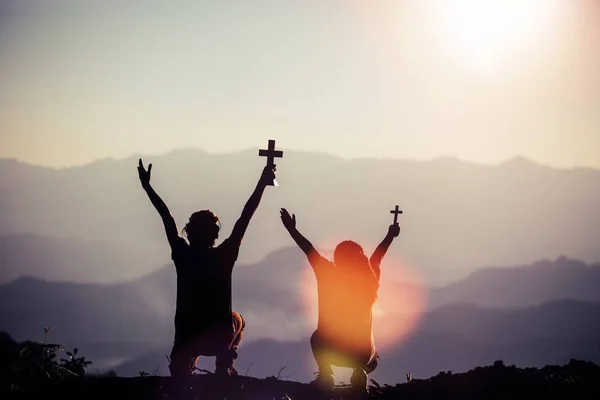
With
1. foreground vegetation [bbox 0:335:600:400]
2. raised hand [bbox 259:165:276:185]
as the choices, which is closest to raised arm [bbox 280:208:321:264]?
raised hand [bbox 259:165:276:185]

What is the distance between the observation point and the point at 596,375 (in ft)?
45.9

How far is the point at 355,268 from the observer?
13.9m

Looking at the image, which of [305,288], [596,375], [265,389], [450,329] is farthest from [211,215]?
[450,329]

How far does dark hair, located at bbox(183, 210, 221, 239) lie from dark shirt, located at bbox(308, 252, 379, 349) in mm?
1588

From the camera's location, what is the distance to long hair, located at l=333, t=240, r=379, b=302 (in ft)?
45.7

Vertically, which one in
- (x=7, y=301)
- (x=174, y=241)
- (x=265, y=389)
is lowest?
(x=265, y=389)

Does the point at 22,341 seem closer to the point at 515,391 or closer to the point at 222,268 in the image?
the point at 222,268

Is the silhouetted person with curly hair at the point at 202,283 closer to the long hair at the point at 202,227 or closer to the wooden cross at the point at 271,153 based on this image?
the long hair at the point at 202,227

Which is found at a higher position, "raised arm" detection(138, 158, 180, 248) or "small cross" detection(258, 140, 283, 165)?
"small cross" detection(258, 140, 283, 165)

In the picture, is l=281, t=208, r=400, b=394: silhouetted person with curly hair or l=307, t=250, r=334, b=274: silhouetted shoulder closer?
l=281, t=208, r=400, b=394: silhouetted person with curly hair

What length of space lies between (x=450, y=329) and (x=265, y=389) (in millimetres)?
181528

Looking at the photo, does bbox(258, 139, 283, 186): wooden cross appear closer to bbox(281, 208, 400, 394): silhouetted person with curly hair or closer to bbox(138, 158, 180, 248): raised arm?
bbox(281, 208, 400, 394): silhouetted person with curly hair

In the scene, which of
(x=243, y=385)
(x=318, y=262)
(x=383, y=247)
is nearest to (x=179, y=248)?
(x=318, y=262)

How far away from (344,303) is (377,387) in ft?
4.33
